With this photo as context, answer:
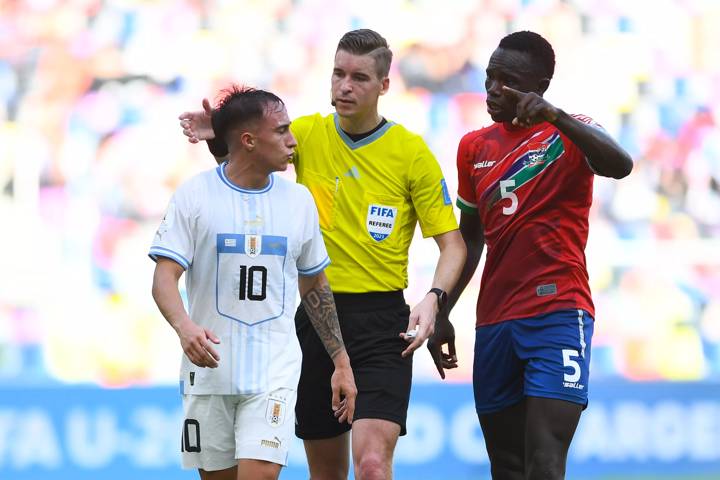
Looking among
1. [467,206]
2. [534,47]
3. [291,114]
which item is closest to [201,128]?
[467,206]

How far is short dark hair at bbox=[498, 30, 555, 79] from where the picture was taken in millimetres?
5562

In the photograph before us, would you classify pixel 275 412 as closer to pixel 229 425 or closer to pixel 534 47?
pixel 229 425

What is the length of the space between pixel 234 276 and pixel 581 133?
1.35 m

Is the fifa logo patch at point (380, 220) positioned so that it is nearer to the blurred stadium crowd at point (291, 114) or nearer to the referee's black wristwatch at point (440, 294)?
the referee's black wristwatch at point (440, 294)

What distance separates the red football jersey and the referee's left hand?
234 millimetres

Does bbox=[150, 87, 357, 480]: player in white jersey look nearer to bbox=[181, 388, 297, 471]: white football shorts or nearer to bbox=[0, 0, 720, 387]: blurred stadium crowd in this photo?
bbox=[181, 388, 297, 471]: white football shorts

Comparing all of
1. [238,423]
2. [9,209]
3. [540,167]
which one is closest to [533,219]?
[540,167]

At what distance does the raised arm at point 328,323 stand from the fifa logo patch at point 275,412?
0.94 ft

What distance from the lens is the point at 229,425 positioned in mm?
5125

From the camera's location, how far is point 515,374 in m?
5.57

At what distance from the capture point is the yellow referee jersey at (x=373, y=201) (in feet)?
19.0

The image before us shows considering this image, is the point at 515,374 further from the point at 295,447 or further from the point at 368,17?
the point at 368,17

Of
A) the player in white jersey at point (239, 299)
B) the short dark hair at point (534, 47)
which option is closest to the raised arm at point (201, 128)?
the player in white jersey at point (239, 299)

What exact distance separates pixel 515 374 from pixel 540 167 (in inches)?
32.2
